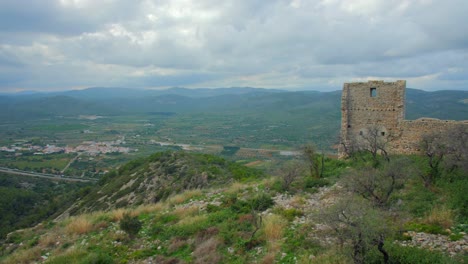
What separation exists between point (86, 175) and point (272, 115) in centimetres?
12281

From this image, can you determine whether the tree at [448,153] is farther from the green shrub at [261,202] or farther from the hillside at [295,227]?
the green shrub at [261,202]

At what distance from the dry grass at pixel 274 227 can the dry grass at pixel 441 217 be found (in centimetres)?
424

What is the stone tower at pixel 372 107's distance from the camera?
659 inches

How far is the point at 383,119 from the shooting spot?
1728cm

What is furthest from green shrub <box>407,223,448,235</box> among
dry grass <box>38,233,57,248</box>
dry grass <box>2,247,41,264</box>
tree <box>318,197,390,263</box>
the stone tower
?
dry grass <box>38,233,57,248</box>

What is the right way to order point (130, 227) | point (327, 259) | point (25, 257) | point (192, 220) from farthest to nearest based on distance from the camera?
1. point (192, 220)
2. point (130, 227)
3. point (25, 257)
4. point (327, 259)

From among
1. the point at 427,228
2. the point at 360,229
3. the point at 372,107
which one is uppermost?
the point at 372,107

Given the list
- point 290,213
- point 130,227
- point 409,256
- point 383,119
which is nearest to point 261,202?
point 290,213

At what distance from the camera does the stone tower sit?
659 inches

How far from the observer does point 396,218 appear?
9141 millimetres

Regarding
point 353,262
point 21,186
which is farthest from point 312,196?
point 21,186

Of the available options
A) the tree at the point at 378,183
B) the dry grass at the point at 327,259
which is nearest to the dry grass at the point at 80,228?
the dry grass at the point at 327,259

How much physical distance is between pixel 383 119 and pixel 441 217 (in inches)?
379

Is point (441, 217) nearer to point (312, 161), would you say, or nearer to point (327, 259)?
point (327, 259)
